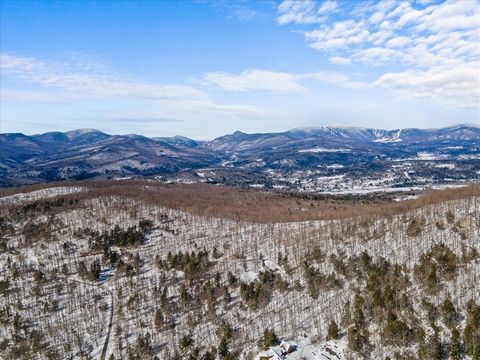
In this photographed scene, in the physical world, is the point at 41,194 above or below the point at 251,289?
above

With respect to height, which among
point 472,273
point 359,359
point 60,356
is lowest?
point 60,356

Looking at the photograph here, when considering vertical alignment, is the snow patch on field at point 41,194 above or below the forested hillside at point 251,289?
above

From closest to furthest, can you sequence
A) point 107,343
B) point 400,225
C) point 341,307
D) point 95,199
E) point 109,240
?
point 341,307, point 107,343, point 400,225, point 109,240, point 95,199

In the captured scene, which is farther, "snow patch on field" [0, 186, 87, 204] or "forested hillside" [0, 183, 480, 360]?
"snow patch on field" [0, 186, 87, 204]

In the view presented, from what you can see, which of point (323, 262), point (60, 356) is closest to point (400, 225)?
point (323, 262)

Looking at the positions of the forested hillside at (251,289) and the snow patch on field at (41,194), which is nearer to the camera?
the forested hillside at (251,289)

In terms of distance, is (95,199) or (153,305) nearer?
(153,305)

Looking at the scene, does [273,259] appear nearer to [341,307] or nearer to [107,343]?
[341,307]

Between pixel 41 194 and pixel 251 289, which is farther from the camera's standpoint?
pixel 41 194

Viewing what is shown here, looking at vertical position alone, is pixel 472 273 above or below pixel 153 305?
above

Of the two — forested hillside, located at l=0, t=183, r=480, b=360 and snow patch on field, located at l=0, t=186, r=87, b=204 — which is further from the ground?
snow patch on field, located at l=0, t=186, r=87, b=204

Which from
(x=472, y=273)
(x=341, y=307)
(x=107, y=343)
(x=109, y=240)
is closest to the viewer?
(x=472, y=273)
